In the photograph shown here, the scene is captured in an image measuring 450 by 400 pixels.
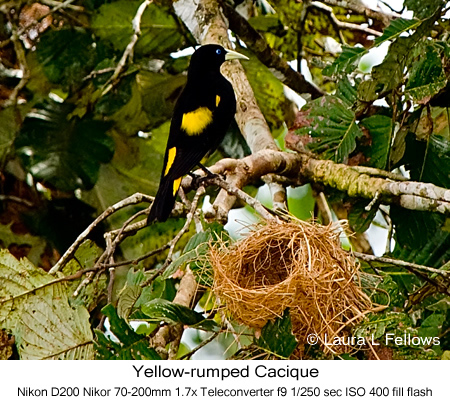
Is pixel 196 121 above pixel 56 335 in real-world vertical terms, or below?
above

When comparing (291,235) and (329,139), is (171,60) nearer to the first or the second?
(329,139)

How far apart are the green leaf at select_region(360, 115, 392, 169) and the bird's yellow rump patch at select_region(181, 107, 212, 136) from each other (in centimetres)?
44

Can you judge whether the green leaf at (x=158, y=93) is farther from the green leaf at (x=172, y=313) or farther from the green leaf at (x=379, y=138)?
the green leaf at (x=172, y=313)

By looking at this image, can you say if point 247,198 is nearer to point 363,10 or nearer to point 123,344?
point 123,344

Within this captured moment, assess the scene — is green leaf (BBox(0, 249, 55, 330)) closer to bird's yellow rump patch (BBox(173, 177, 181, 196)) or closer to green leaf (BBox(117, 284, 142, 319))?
green leaf (BBox(117, 284, 142, 319))

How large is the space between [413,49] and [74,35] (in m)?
1.37

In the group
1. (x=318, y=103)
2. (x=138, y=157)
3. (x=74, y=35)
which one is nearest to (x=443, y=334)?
(x=318, y=103)

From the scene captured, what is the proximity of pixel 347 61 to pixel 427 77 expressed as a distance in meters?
0.21

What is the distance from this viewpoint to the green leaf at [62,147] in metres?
2.55

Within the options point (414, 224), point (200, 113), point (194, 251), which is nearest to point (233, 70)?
point (200, 113)

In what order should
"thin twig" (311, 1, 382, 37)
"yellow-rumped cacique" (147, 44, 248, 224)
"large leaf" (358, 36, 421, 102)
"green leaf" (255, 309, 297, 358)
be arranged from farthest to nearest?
1. "thin twig" (311, 1, 382, 37)
2. "yellow-rumped cacique" (147, 44, 248, 224)
3. "large leaf" (358, 36, 421, 102)
4. "green leaf" (255, 309, 297, 358)

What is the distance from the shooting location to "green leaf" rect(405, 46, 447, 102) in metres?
1.74

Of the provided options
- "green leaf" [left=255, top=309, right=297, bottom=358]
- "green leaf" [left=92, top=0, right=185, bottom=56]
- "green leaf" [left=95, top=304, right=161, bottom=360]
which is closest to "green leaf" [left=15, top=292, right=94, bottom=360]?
"green leaf" [left=95, top=304, right=161, bottom=360]

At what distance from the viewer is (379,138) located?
195 centimetres
